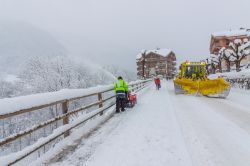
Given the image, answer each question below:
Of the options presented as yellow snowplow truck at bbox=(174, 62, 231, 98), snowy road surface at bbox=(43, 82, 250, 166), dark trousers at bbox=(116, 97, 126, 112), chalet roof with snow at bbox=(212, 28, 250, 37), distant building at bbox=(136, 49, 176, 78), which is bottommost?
snowy road surface at bbox=(43, 82, 250, 166)

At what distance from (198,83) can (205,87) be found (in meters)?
0.64

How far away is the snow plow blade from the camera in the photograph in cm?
2064

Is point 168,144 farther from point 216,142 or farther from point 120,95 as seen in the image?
point 120,95

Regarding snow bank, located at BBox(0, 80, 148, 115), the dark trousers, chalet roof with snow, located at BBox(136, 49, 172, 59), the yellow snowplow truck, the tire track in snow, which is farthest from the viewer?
chalet roof with snow, located at BBox(136, 49, 172, 59)

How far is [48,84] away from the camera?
50125 mm

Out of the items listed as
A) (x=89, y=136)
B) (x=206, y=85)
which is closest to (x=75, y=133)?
(x=89, y=136)

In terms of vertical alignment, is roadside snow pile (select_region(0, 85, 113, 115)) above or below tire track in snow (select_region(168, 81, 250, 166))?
above

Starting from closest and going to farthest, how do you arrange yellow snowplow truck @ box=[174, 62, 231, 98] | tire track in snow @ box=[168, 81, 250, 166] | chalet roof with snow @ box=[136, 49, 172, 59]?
tire track in snow @ box=[168, 81, 250, 166], yellow snowplow truck @ box=[174, 62, 231, 98], chalet roof with snow @ box=[136, 49, 172, 59]

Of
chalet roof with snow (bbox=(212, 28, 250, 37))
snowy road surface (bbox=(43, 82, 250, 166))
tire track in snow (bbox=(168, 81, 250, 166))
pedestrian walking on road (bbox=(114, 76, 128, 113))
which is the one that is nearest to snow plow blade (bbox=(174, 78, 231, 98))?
pedestrian walking on road (bbox=(114, 76, 128, 113))

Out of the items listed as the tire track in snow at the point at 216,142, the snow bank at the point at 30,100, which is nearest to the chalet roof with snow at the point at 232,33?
the tire track in snow at the point at 216,142

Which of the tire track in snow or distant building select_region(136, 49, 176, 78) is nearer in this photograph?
the tire track in snow

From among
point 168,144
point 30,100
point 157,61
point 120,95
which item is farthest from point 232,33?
point 30,100

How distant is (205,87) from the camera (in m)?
22.3

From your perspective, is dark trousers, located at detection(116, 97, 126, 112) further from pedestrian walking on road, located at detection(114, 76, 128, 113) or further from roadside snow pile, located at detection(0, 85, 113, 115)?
roadside snow pile, located at detection(0, 85, 113, 115)
